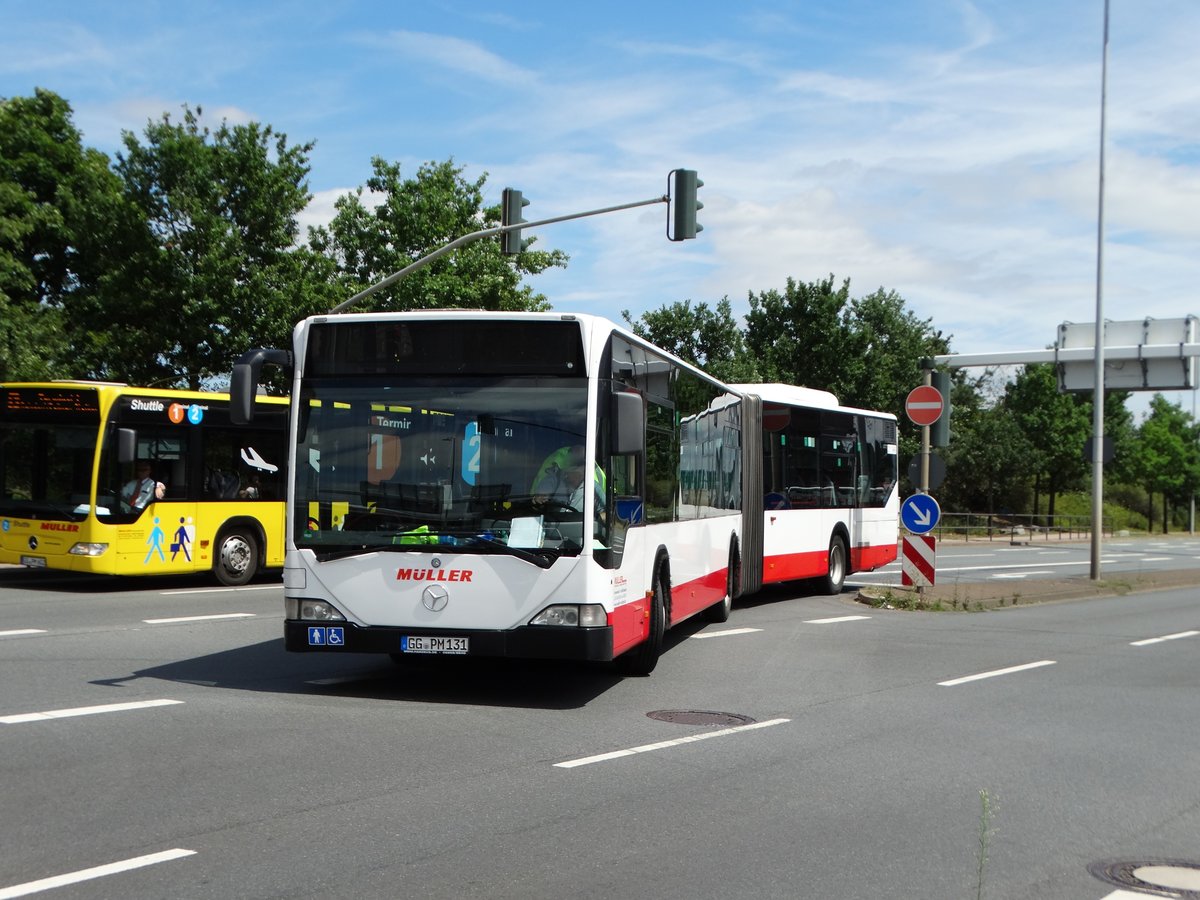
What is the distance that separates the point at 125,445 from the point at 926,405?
39.6 feet

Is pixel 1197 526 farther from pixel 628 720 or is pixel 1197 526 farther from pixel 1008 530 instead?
pixel 628 720

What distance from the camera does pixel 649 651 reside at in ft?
38.8

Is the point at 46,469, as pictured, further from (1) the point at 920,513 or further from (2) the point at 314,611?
(1) the point at 920,513

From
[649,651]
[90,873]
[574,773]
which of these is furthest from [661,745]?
[90,873]

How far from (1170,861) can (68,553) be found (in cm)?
1579

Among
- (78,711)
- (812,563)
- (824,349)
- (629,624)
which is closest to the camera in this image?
(78,711)

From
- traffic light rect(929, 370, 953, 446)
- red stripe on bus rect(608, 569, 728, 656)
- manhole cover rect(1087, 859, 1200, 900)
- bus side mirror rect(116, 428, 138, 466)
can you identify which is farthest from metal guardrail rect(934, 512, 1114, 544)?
manhole cover rect(1087, 859, 1200, 900)

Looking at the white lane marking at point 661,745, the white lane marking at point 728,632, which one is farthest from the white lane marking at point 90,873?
the white lane marking at point 728,632

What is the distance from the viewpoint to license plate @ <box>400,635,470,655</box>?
976 centimetres

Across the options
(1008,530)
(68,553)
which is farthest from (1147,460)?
(68,553)

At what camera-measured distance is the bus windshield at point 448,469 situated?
9805mm

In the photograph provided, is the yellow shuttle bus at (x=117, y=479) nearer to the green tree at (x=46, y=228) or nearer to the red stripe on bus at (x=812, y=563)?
the red stripe on bus at (x=812, y=563)

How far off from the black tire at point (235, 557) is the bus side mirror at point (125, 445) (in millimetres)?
2392

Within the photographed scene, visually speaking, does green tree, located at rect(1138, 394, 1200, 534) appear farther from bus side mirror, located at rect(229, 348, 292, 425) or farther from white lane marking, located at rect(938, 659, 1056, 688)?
bus side mirror, located at rect(229, 348, 292, 425)
